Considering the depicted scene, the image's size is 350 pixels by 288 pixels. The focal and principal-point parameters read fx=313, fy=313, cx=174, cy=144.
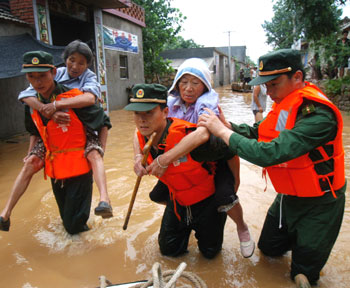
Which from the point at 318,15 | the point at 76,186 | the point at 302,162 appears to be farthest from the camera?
the point at 318,15

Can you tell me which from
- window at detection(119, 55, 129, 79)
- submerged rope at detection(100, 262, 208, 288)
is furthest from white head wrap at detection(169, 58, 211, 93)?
window at detection(119, 55, 129, 79)

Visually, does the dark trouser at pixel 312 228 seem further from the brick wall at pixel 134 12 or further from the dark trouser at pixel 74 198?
the brick wall at pixel 134 12

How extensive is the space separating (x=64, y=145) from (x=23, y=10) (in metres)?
6.84

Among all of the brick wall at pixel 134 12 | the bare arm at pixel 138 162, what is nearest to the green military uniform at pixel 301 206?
the bare arm at pixel 138 162

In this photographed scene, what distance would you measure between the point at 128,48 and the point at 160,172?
13.7 metres

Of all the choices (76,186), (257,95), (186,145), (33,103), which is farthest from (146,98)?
(257,95)

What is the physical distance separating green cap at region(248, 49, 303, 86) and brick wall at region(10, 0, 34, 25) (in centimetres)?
771

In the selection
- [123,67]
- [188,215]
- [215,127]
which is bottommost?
[188,215]

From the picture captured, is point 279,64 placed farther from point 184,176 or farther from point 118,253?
point 118,253

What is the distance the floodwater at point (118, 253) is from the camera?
2.71 meters

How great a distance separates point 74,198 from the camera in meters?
3.14

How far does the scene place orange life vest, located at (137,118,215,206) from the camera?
2.46 m

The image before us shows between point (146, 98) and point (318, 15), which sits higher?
point (318, 15)

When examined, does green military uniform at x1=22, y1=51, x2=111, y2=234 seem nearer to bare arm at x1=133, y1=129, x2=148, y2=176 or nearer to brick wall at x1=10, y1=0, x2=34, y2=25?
bare arm at x1=133, y1=129, x2=148, y2=176
